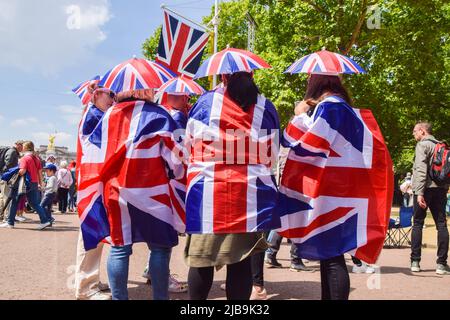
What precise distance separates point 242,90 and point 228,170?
0.55 metres

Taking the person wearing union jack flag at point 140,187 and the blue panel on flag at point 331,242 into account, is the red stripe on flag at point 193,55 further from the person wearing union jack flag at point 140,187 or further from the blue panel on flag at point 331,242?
the blue panel on flag at point 331,242

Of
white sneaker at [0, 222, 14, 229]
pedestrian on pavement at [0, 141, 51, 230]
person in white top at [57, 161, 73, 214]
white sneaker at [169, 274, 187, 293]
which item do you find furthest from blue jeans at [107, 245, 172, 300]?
person in white top at [57, 161, 73, 214]

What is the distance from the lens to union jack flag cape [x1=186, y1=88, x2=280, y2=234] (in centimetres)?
321

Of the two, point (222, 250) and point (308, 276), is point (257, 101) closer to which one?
point (222, 250)

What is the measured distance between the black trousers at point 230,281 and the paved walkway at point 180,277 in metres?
1.71

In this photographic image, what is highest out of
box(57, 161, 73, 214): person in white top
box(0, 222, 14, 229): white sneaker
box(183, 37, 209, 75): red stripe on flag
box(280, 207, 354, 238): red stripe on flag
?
box(183, 37, 209, 75): red stripe on flag

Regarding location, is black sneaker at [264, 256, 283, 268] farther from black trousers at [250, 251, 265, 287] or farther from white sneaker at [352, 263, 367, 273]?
black trousers at [250, 251, 265, 287]

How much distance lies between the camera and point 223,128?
3279 millimetres

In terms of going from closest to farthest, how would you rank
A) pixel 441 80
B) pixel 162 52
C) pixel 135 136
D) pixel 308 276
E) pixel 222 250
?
1. pixel 222 250
2. pixel 135 136
3. pixel 308 276
4. pixel 162 52
5. pixel 441 80

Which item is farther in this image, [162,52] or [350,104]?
[162,52]

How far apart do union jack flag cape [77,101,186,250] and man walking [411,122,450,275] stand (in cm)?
432

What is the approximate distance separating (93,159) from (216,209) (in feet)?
3.69

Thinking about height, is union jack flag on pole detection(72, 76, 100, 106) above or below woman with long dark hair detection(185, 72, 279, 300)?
above

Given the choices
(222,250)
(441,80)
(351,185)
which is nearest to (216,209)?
(222,250)
